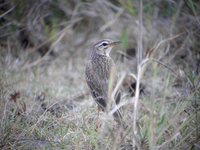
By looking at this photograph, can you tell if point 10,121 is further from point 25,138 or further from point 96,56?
point 96,56

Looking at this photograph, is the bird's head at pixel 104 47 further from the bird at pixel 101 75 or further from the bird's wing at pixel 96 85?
the bird's wing at pixel 96 85

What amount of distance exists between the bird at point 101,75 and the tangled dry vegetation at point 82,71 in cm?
20

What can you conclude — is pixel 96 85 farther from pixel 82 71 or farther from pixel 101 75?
pixel 82 71

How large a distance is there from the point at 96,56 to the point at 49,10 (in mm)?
2495

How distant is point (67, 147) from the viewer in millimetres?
4926

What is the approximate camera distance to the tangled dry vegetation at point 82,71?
4.98 m

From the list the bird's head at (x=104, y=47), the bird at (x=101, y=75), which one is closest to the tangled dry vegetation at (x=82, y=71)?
the bird at (x=101, y=75)

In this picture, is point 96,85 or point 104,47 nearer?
point 96,85

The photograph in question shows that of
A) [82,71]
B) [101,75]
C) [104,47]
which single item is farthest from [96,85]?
[82,71]

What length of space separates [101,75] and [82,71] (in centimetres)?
186

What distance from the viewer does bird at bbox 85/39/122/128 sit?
568 centimetres

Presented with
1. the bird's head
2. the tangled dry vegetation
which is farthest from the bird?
the tangled dry vegetation

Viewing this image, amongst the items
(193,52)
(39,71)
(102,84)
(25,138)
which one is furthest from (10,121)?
(193,52)

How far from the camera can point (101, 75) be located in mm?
6270
